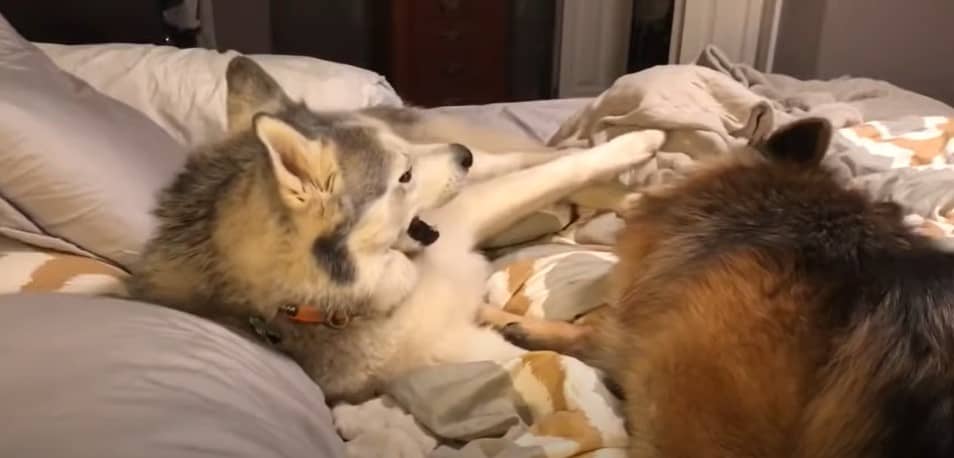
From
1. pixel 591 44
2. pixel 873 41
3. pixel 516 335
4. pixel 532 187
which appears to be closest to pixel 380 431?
pixel 516 335

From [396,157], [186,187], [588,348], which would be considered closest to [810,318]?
[588,348]

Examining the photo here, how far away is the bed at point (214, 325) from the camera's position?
110 cm

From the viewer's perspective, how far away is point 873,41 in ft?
10.9

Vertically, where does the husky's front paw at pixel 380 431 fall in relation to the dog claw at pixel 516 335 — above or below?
below

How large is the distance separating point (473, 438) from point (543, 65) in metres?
3.52

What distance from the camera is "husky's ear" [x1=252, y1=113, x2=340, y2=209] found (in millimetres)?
1363

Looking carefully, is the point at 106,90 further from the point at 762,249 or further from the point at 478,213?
the point at 762,249

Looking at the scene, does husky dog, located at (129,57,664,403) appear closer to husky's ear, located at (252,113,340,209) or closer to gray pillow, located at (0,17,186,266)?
husky's ear, located at (252,113,340,209)

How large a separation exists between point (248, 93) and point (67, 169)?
0.36 meters

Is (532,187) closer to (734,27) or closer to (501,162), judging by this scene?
(501,162)

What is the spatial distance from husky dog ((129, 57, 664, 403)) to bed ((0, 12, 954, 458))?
0.26 feet

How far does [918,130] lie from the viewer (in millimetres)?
2293

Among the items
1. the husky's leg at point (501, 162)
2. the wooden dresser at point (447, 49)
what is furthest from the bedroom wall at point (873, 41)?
the husky's leg at point (501, 162)

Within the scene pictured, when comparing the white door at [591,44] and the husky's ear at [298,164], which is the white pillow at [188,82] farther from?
the white door at [591,44]
